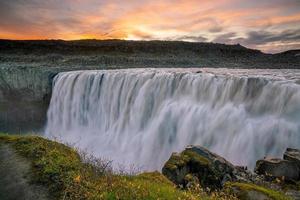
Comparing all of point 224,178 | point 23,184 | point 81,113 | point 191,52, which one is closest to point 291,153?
point 224,178

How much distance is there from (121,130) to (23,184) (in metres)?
17.9

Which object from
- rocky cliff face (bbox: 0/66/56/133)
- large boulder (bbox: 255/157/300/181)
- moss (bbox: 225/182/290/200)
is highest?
moss (bbox: 225/182/290/200)

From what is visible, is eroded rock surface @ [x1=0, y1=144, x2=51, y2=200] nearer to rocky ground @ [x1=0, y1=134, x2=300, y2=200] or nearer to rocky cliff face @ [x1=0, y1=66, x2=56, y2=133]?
rocky ground @ [x1=0, y1=134, x2=300, y2=200]

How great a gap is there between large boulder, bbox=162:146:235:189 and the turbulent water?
3.91 m

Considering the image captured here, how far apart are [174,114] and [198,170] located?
1022 centimetres

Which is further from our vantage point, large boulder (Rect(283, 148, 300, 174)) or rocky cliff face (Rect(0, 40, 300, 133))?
rocky cliff face (Rect(0, 40, 300, 133))

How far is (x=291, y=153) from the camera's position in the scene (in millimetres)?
10523

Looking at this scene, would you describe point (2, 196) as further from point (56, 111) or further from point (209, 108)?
point (56, 111)

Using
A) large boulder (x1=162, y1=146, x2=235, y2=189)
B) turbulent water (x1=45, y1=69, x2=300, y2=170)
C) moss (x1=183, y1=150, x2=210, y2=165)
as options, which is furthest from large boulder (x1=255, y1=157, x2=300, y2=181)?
turbulent water (x1=45, y1=69, x2=300, y2=170)

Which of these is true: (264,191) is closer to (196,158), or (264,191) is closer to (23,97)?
(196,158)

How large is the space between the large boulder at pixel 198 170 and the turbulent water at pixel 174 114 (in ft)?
12.8

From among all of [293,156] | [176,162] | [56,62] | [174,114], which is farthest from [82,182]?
[56,62]

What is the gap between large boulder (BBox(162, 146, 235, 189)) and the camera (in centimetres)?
978

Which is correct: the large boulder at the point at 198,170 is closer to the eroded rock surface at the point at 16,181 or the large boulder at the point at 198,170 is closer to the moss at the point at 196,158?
the moss at the point at 196,158
